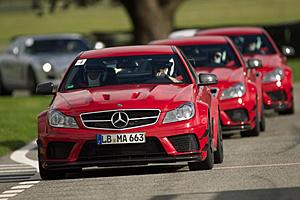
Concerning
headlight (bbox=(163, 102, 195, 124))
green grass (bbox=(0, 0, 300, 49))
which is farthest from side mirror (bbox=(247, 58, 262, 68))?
green grass (bbox=(0, 0, 300, 49))

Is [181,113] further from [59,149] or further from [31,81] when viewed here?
[31,81]

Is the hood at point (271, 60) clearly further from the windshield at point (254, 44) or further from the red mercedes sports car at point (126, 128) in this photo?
the red mercedes sports car at point (126, 128)

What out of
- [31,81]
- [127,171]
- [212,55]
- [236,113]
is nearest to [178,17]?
[31,81]

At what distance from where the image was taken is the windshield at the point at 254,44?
22.8 m

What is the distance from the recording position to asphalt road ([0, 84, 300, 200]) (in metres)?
11.1

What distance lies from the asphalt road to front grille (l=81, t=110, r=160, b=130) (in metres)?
0.53

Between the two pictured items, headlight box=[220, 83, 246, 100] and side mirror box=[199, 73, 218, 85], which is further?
headlight box=[220, 83, 246, 100]

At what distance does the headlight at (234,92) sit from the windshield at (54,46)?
49.0ft

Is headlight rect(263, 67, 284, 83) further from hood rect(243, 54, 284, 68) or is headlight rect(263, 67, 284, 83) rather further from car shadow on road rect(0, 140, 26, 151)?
car shadow on road rect(0, 140, 26, 151)

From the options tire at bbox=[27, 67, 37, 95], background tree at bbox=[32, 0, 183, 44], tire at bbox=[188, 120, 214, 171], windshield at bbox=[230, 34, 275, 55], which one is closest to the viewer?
tire at bbox=[188, 120, 214, 171]

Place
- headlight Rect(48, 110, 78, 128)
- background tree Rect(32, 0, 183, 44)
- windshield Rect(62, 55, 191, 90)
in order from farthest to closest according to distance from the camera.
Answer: background tree Rect(32, 0, 183, 44) < windshield Rect(62, 55, 191, 90) < headlight Rect(48, 110, 78, 128)

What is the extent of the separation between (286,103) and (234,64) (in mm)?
3632

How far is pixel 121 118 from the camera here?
42.4 feet

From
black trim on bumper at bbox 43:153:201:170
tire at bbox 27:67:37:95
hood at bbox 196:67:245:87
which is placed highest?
black trim on bumper at bbox 43:153:201:170
